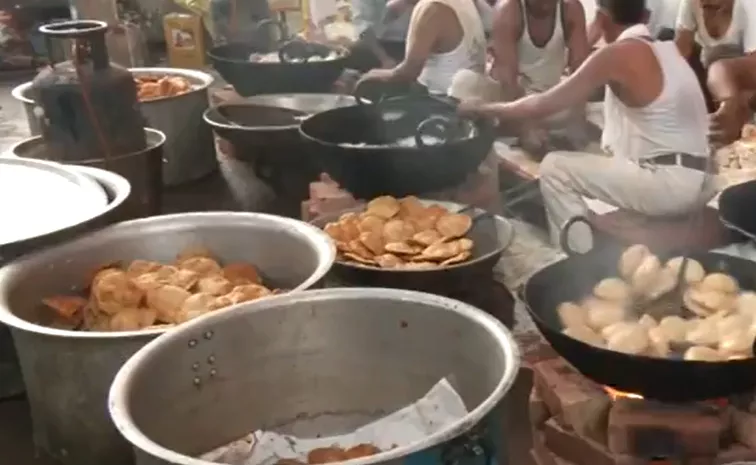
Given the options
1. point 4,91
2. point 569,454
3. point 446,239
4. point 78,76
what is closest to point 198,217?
point 446,239

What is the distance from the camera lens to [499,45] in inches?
199

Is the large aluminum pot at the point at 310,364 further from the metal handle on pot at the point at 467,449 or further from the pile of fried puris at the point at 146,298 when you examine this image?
the pile of fried puris at the point at 146,298

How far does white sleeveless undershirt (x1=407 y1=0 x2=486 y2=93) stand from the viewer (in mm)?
4578

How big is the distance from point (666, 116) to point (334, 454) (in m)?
1.99

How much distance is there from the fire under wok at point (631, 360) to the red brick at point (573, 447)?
0.18 meters

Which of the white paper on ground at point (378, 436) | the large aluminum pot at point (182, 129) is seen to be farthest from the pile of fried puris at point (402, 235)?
the large aluminum pot at point (182, 129)

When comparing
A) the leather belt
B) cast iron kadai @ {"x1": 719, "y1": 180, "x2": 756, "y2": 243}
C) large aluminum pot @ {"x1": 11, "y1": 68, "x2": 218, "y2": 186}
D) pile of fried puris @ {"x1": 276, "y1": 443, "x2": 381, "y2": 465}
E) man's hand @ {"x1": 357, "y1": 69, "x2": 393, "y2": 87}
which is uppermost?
cast iron kadai @ {"x1": 719, "y1": 180, "x2": 756, "y2": 243}

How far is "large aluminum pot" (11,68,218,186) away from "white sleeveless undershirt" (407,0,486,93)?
3.82 ft

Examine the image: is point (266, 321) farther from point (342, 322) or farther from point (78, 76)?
point (78, 76)

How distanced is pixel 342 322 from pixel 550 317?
0.51 metres

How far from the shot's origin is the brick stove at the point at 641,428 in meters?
2.11

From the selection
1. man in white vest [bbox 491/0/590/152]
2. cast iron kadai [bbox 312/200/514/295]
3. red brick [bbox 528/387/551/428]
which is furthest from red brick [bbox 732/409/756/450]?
man in white vest [bbox 491/0/590/152]

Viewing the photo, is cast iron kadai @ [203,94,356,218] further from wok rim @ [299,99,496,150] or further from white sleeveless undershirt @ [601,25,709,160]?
white sleeveless undershirt @ [601,25,709,160]

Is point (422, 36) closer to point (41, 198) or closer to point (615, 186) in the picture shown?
point (615, 186)
